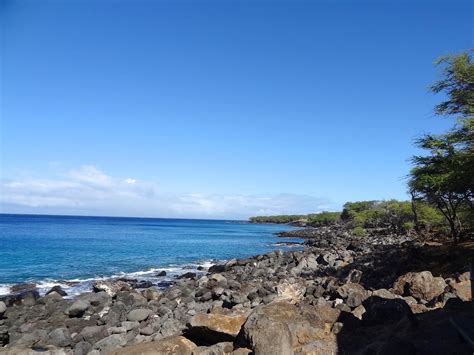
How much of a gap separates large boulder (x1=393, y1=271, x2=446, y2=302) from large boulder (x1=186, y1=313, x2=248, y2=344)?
21.0 ft

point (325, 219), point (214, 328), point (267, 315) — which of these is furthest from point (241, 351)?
point (325, 219)

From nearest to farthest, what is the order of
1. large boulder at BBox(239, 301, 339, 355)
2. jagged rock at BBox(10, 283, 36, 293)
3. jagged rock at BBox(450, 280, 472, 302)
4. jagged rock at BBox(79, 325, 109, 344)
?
1. large boulder at BBox(239, 301, 339, 355)
2. jagged rock at BBox(450, 280, 472, 302)
3. jagged rock at BBox(79, 325, 109, 344)
4. jagged rock at BBox(10, 283, 36, 293)

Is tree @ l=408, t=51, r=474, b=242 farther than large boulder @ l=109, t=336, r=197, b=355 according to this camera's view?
Yes

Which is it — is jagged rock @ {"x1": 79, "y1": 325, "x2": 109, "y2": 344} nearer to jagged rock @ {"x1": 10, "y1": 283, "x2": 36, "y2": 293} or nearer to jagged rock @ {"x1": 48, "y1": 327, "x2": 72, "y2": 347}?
jagged rock @ {"x1": 48, "y1": 327, "x2": 72, "y2": 347}

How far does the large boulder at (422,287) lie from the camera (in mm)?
13477

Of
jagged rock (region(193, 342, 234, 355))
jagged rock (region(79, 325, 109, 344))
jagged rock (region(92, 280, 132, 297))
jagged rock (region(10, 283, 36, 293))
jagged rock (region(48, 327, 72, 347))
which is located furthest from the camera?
jagged rock (region(10, 283, 36, 293))

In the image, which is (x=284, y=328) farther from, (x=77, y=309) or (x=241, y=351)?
(x=77, y=309)

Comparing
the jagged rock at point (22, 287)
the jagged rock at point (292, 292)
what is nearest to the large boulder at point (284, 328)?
the jagged rock at point (292, 292)

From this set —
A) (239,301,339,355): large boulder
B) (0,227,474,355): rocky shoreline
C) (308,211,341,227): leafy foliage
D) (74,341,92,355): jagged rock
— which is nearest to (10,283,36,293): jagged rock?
(0,227,474,355): rocky shoreline

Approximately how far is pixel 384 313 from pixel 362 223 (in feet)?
223

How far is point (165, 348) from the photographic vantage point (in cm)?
941

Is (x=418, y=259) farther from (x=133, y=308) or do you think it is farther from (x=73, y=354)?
(x=73, y=354)

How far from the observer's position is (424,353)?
8.07m

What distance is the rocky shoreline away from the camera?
30.0 feet
